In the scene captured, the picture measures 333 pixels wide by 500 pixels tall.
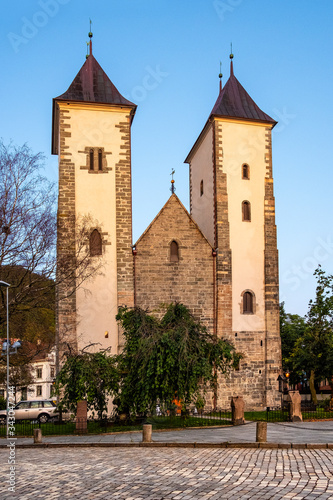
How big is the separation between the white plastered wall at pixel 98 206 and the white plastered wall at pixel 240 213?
6.04 m

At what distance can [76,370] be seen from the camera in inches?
853

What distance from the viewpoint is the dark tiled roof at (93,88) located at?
31.4 m

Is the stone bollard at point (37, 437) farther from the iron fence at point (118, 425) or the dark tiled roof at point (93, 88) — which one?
the dark tiled roof at point (93, 88)

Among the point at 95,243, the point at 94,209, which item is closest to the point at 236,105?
the point at 94,209

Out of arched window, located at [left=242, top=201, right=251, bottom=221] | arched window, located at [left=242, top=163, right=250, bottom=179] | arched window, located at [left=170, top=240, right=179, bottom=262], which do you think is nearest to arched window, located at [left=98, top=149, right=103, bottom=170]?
arched window, located at [left=170, top=240, right=179, bottom=262]

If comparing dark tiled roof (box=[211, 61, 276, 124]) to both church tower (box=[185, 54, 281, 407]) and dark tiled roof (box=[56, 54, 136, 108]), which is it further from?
dark tiled roof (box=[56, 54, 136, 108])

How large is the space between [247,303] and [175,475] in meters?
21.1

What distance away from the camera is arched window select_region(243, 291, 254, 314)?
31.5 meters

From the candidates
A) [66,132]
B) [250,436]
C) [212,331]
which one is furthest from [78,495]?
[66,132]

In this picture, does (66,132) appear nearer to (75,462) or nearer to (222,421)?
(222,421)

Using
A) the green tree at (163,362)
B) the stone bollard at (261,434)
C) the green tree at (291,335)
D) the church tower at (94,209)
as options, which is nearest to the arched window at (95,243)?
the church tower at (94,209)

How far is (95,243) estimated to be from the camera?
1192 inches

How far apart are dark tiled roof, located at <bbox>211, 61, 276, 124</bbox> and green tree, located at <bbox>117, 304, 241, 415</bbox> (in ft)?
47.1

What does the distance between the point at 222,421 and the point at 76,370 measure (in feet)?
19.7
